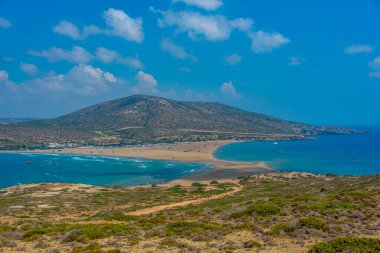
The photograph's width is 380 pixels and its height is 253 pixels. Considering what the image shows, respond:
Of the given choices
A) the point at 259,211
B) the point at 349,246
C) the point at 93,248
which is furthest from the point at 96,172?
the point at 349,246

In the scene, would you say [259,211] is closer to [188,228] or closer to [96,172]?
[188,228]

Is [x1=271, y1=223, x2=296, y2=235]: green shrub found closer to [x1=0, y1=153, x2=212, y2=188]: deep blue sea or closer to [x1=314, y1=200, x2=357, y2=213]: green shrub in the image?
[x1=314, y1=200, x2=357, y2=213]: green shrub

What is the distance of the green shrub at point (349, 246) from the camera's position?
449 inches

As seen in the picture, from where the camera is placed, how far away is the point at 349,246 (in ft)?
38.3

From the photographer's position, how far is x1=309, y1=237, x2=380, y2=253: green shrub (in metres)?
11.4

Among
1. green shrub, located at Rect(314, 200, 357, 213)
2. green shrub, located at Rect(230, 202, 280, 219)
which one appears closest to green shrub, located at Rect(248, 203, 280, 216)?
green shrub, located at Rect(230, 202, 280, 219)

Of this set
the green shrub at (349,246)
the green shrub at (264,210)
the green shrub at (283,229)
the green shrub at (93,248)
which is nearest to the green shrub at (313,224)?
the green shrub at (283,229)

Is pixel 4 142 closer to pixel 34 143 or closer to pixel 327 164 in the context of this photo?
pixel 34 143

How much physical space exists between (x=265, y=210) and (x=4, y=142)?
200 meters

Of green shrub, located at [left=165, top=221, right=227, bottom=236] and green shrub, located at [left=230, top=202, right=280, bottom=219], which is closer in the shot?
green shrub, located at [left=165, top=221, right=227, bottom=236]

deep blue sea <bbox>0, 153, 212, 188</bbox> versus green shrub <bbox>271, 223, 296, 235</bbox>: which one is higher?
green shrub <bbox>271, 223, 296, 235</bbox>

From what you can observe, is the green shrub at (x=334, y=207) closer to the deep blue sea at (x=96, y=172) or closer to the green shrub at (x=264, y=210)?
the green shrub at (x=264, y=210)

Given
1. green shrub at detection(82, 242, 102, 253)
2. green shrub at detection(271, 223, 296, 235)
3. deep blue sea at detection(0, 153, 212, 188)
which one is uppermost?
green shrub at detection(271, 223, 296, 235)

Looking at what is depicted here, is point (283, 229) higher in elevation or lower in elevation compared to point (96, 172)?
higher
